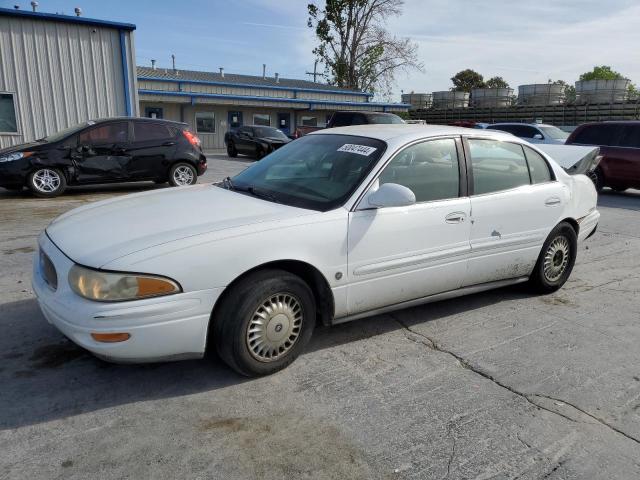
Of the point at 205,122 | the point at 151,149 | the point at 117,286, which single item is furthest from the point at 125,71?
the point at 205,122

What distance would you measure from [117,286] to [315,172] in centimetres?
173

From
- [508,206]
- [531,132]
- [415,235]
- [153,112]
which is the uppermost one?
[153,112]

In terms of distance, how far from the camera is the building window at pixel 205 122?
2956 centimetres

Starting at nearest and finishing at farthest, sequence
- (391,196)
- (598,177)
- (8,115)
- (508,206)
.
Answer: (391,196) < (508,206) < (598,177) < (8,115)

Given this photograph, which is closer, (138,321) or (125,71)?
(138,321)

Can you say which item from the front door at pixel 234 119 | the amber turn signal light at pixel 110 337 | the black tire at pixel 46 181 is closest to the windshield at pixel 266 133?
the front door at pixel 234 119

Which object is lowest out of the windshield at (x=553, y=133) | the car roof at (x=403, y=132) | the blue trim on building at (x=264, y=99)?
the windshield at (x=553, y=133)

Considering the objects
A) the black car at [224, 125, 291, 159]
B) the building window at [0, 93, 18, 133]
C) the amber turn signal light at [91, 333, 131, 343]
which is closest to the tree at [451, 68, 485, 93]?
the black car at [224, 125, 291, 159]

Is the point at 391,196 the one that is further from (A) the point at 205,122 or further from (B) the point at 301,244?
(A) the point at 205,122

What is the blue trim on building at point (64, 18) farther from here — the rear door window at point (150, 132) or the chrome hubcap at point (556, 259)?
the chrome hubcap at point (556, 259)

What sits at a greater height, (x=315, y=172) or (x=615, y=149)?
(x=315, y=172)

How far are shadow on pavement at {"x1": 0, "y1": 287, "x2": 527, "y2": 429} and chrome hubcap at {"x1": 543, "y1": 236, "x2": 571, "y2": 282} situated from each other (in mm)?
1894

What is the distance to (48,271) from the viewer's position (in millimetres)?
3088

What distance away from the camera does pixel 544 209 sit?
452cm
